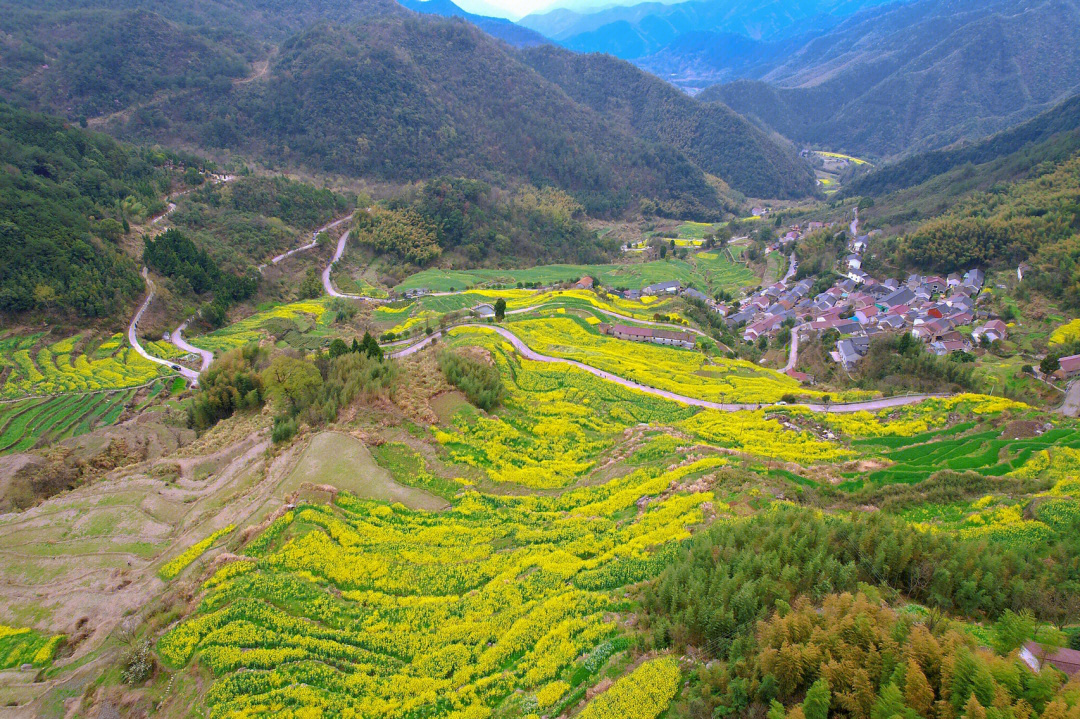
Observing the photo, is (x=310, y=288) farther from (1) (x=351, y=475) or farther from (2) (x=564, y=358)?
(1) (x=351, y=475)

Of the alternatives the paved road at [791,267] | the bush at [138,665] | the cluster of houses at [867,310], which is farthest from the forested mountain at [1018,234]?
the bush at [138,665]

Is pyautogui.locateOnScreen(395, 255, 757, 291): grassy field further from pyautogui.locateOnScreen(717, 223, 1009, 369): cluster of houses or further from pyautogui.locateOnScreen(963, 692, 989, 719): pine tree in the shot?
pyautogui.locateOnScreen(963, 692, 989, 719): pine tree

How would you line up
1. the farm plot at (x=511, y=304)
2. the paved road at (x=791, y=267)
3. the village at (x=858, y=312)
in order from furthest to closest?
1. the paved road at (x=791, y=267)
2. the farm plot at (x=511, y=304)
3. the village at (x=858, y=312)

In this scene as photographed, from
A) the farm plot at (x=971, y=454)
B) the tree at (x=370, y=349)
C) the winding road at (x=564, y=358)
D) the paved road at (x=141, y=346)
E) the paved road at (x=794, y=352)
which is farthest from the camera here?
the paved road at (x=794, y=352)

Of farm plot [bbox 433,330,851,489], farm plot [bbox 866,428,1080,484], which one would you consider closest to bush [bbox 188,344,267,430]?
farm plot [bbox 433,330,851,489]

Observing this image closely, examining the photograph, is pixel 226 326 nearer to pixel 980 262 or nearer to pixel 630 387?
pixel 630 387

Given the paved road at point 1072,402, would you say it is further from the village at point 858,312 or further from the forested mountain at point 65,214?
the forested mountain at point 65,214

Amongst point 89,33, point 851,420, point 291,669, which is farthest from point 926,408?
point 89,33
